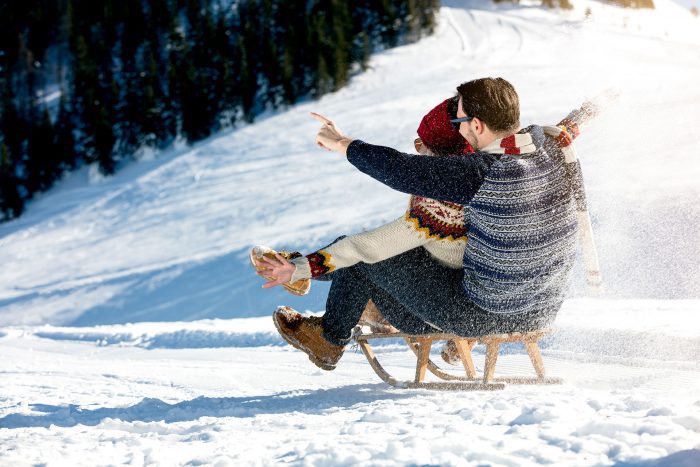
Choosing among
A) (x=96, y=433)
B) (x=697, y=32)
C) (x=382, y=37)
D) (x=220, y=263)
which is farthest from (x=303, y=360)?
(x=382, y=37)

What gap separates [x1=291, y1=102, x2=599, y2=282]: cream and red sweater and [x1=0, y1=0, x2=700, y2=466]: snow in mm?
599

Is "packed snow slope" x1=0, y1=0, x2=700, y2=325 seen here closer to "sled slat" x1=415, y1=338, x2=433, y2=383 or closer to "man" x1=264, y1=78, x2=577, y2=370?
"sled slat" x1=415, y1=338, x2=433, y2=383

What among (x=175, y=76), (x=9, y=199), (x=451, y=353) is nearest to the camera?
(x=451, y=353)

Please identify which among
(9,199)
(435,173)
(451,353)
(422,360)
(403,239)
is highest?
(435,173)

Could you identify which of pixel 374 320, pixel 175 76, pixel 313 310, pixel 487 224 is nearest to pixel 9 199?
pixel 175 76

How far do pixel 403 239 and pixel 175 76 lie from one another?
109 ft

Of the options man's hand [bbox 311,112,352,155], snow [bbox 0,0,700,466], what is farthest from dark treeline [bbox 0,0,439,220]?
man's hand [bbox 311,112,352,155]

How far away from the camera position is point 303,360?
198 inches

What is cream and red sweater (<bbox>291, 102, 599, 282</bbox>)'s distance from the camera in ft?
8.69

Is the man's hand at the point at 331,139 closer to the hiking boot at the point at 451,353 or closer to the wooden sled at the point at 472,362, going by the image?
the wooden sled at the point at 472,362

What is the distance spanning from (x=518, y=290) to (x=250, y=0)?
4053 centimetres

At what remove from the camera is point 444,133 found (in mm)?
2746

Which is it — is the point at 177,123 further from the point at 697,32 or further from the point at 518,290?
the point at 518,290

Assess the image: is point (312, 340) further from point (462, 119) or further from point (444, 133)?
point (462, 119)
